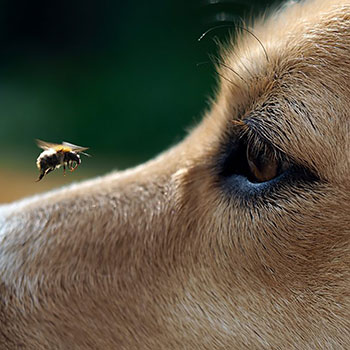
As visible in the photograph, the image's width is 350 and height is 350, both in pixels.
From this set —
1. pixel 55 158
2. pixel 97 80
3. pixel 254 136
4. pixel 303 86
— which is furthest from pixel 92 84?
pixel 303 86

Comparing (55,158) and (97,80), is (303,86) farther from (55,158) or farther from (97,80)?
(97,80)

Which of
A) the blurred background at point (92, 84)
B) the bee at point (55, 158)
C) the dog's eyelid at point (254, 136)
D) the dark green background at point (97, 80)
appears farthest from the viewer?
the dark green background at point (97, 80)

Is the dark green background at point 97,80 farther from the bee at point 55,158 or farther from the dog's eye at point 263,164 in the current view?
the dog's eye at point 263,164

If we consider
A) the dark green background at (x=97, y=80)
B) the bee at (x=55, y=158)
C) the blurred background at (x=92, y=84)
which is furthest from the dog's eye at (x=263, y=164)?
the dark green background at (x=97, y=80)

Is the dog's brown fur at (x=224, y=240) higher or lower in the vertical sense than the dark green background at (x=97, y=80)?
lower

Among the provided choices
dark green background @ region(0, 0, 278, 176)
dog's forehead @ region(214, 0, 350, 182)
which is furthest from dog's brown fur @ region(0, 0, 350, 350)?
dark green background @ region(0, 0, 278, 176)

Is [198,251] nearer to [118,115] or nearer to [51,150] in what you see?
[51,150]

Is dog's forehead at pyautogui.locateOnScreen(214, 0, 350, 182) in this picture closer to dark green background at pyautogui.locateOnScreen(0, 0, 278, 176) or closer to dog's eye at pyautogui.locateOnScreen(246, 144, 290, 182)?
dog's eye at pyautogui.locateOnScreen(246, 144, 290, 182)
